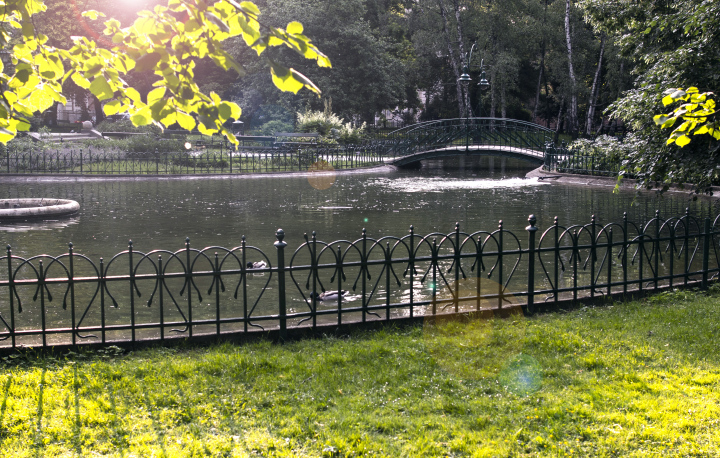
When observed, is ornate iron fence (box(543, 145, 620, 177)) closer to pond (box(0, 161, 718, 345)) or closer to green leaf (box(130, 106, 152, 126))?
pond (box(0, 161, 718, 345))

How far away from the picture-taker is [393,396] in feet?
16.9

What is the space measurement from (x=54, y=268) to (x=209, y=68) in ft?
134

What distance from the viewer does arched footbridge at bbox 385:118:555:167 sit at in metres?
31.7

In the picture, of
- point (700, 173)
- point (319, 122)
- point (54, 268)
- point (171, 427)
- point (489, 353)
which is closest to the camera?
point (171, 427)

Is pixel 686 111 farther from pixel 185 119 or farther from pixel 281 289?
pixel 281 289

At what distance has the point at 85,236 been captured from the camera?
13.3 m

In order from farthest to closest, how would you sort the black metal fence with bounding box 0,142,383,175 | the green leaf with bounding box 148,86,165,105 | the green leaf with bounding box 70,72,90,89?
the black metal fence with bounding box 0,142,383,175 < the green leaf with bounding box 70,72,90,89 < the green leaf with bounding box 148,86,165,105

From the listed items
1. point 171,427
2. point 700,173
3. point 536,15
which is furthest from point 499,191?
point 536,15

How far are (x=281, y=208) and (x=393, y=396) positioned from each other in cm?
1317

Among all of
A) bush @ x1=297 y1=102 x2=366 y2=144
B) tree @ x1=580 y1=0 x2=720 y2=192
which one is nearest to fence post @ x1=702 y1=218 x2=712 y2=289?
tree @ x1=580 y1=0 x2=720 y2=192

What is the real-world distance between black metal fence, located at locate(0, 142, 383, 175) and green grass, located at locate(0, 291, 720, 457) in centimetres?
2193

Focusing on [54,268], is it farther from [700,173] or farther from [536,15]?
[536,15]

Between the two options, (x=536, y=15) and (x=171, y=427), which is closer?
(x=171, y=427)

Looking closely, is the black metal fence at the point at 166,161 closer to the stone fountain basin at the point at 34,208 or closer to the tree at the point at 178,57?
the stone fountain basin at the point at 34,208
